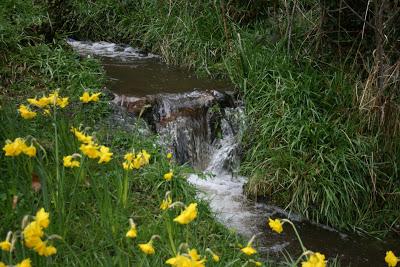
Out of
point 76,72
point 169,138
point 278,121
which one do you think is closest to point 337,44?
point 278,121

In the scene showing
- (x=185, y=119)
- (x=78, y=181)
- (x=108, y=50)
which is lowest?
(x=185, y=119)

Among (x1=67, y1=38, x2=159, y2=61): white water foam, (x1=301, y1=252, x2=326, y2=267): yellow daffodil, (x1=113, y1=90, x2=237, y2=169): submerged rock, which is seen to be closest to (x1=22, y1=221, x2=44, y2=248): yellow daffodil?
(x1=301, y1=252, x2=326, y2=267): yellow daffodil

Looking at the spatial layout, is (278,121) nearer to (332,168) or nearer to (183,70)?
(332,168)

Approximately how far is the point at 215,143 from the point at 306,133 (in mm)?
982

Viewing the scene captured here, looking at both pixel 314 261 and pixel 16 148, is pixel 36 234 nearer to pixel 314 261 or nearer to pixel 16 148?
pixel 16 148

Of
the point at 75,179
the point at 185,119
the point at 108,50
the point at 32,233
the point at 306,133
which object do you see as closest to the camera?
the point at 32,233

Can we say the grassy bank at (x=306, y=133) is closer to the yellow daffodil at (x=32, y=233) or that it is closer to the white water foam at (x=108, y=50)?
the white water foam at (x=108, y=50)

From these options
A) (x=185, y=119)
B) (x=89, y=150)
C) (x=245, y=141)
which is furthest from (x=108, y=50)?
(x=89, y=150)

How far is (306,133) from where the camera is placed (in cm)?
423

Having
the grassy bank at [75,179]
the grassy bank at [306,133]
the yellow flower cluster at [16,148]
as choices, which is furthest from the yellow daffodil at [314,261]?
the grassy bank at [306,133]

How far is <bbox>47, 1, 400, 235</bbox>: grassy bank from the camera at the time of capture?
13.1ft

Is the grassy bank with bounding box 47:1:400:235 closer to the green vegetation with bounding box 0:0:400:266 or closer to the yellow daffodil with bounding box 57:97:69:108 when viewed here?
the green vegetation with bounding box 0:0:400:266

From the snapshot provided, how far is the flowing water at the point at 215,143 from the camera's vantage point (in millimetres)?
3701

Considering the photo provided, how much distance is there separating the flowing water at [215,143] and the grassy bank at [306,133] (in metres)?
0.14
